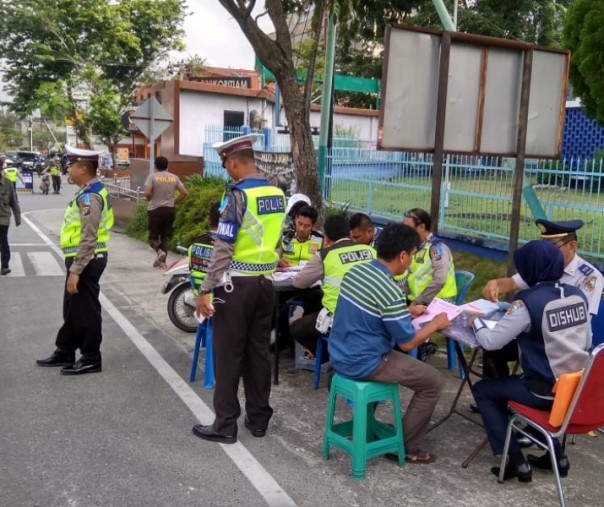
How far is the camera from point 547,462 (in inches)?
162

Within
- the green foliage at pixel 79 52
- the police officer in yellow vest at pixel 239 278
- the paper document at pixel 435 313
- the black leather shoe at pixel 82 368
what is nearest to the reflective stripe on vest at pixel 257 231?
the police officer in yellow vest at pixel 239 278

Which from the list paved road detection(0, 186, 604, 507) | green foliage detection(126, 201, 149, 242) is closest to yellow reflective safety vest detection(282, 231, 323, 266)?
paved road detection(0, 186, 604, 507)

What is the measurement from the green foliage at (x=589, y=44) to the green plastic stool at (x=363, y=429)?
6408mm

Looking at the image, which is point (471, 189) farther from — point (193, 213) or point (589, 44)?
point (193, 213)

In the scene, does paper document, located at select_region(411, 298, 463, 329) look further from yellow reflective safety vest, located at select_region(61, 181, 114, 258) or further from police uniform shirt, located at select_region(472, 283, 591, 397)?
yellow reflective safety vest, located at select_region(61, 181, 114, 258)

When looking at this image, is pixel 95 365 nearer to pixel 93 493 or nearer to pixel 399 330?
pixel 93 493

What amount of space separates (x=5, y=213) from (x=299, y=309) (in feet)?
19.1

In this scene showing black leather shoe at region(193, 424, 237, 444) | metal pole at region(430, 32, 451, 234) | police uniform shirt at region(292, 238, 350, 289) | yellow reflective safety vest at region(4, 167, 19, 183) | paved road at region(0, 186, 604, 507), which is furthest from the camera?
yellow reflective safety vest at region(4, 167, 19, 183)

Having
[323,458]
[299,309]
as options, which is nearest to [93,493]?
[323,458]

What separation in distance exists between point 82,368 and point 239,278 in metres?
2.21

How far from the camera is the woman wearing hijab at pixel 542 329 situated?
11.7 feet

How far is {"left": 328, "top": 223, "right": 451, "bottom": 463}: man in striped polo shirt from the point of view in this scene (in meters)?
3.83

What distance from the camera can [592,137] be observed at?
1841cm

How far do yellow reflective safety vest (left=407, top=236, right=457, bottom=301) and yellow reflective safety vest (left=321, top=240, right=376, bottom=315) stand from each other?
61 cm
